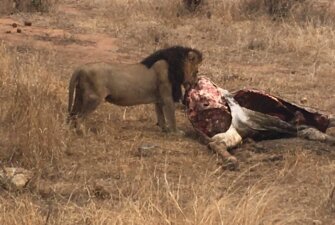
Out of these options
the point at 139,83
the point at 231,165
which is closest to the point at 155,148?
the point at 231,165

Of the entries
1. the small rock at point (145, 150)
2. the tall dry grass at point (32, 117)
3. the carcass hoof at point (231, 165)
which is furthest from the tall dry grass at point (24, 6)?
the carcass hoof at point (231, 165)

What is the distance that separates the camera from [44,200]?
462 cm

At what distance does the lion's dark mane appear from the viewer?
6801 millimetres

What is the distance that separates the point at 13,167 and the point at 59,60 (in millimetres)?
4829

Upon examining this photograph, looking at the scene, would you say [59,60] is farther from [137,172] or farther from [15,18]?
[137,172]

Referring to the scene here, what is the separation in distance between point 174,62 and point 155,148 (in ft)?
3.76

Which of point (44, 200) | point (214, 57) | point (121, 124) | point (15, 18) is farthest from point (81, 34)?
point (44, 200)

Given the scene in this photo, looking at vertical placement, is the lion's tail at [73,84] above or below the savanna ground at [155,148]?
above

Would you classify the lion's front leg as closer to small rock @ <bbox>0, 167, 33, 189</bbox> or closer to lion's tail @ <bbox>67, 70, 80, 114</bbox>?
lion's tail @ <bbox>67, 70, 80, 114</bbox>

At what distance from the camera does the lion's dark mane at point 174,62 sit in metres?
6.80

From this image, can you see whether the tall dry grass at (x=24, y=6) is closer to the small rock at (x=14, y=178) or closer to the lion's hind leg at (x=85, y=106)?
the lion's hind leg at (x=85, y=106)

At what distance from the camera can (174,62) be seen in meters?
6.80

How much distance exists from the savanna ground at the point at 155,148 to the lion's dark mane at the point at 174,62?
47 centimetres

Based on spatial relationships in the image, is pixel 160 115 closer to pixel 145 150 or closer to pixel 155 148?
pixel 155 148
